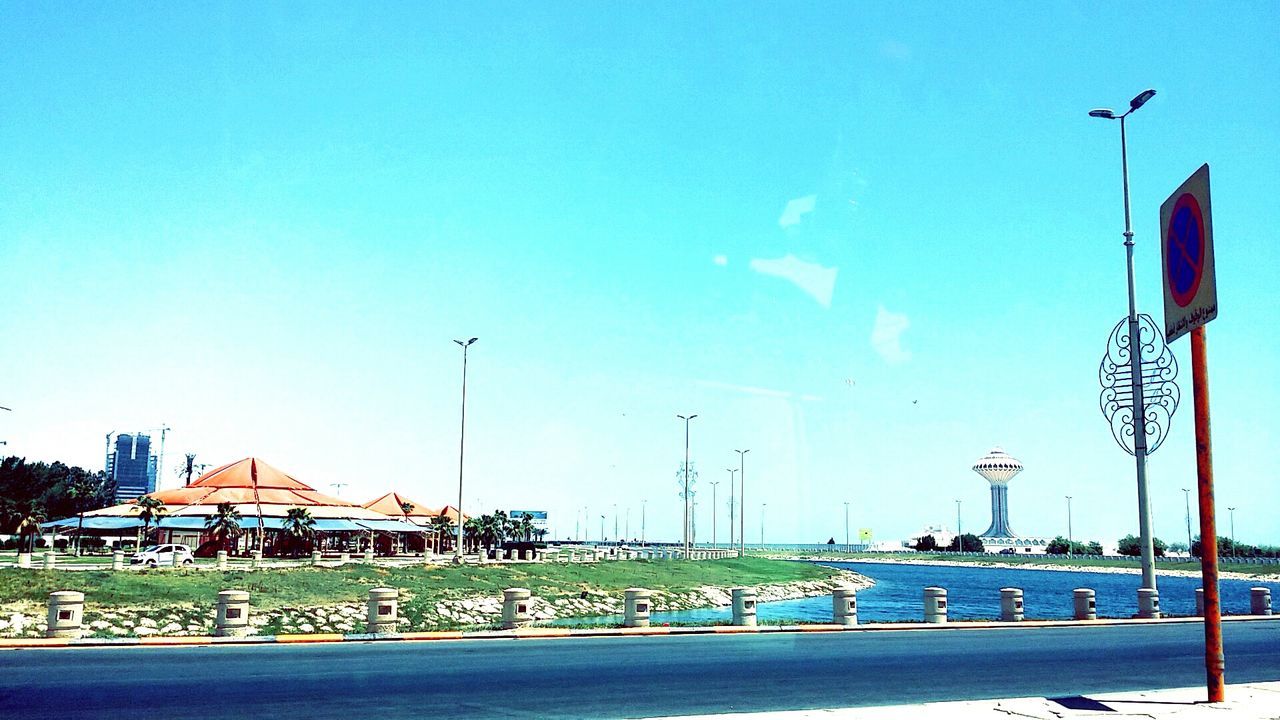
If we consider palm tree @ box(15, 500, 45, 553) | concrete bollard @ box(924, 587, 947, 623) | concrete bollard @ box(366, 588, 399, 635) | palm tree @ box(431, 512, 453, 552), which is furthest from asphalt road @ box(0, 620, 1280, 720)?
palm tree @ box(431, 512, 453, 552)

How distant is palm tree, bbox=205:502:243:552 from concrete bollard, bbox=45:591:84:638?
52.7 meters

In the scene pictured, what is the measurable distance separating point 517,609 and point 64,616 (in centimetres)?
925

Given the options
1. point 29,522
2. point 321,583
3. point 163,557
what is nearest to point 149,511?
point 163,557

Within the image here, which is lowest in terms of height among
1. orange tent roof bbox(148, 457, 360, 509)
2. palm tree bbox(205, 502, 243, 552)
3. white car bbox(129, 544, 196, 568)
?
white car bbox(129, 544, 196, 568)

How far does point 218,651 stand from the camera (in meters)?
18.0

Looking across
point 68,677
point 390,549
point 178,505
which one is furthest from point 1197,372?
point 390,549

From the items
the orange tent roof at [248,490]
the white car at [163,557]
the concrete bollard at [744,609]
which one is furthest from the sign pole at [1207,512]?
the orange tent roof at [248,490]

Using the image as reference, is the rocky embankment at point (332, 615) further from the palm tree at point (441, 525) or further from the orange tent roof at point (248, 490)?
the palm tree at point (441, 525)

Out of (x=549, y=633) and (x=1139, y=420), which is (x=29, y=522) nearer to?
(x=549, y=633)

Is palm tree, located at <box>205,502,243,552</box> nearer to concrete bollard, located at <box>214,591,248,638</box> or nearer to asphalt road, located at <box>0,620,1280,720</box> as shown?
concrete bollard, located at <box>214,591,248,638</box>

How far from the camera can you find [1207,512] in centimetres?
1181

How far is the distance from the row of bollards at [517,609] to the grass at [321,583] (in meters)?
16.2

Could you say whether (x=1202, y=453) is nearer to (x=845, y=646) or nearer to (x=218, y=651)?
(x=845, y=646)

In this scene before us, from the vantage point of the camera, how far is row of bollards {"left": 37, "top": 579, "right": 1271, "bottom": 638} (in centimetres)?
2031
